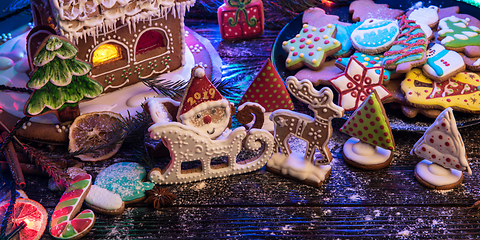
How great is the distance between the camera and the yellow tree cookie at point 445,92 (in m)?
2.00

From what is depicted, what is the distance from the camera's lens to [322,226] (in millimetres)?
1636

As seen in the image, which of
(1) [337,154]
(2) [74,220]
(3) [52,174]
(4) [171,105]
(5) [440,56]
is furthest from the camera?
(5) [440,56]

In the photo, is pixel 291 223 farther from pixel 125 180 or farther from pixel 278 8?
pixel 278 8

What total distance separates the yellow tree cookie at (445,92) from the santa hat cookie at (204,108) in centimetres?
90

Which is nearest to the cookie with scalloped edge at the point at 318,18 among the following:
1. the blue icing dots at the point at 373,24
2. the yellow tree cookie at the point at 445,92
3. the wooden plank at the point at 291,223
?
the blue icing dots at the point at 373,24

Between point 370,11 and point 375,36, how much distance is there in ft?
1.21

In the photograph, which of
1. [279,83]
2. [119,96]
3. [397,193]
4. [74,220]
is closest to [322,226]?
[397,193]

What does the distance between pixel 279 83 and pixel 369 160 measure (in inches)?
20.9

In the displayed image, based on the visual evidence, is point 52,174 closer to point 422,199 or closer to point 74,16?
point 74,16

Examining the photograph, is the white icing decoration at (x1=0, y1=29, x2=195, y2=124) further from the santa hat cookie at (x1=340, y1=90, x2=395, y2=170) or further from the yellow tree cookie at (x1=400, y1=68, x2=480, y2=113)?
the yellow tree cookie at (x1=400, y1=68, x2=480, y2=113)

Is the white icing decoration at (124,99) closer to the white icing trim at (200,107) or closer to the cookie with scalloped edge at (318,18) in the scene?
the white icing trim at (200,107)

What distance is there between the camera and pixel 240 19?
278 centimetres

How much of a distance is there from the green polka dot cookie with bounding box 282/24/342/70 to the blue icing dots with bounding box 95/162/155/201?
3.39ft

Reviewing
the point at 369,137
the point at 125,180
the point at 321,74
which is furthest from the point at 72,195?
the point at 321,74
